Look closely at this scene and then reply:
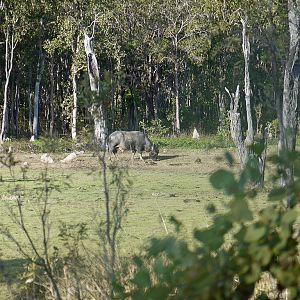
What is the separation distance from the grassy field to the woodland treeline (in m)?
9.34

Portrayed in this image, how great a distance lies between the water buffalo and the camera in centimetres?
2511

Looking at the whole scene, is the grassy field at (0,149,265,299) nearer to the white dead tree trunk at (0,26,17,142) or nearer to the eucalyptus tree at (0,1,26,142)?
the white dead tree trunk at (0,26,17,142)

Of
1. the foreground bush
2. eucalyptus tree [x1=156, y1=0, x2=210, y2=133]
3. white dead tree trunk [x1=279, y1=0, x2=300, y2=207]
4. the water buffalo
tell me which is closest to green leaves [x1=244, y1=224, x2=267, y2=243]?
the foreground bush

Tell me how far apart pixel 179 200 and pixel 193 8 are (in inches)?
1000

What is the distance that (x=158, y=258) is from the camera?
2744mm

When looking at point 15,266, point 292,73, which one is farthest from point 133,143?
point 15,266

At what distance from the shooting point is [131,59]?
4031 cm

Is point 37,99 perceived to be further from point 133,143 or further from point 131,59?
point 133,143

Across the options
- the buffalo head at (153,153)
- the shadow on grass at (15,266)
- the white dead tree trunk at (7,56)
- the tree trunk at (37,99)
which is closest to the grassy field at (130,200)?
the shadow on grass at (15,266)

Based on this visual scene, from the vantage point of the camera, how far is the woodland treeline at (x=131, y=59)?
114ft

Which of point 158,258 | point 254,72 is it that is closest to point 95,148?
point 158,258

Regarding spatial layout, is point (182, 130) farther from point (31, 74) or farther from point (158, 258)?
point (158, 258)

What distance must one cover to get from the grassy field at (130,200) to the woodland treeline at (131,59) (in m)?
9.34

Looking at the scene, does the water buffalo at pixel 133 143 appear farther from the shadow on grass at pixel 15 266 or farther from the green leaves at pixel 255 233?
the green leaves at pixel 255 233
